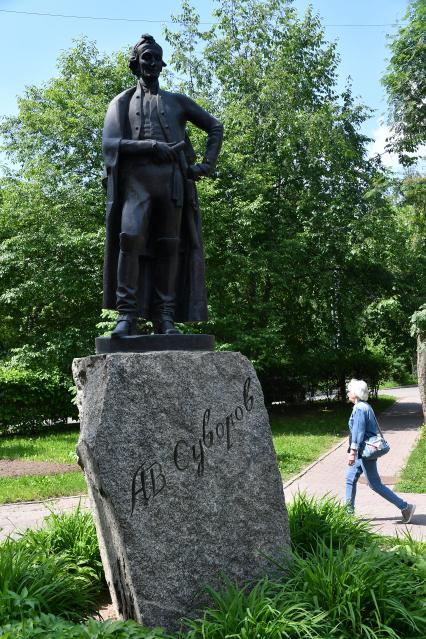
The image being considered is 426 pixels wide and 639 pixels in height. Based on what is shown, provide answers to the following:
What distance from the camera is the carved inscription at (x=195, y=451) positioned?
391 cm

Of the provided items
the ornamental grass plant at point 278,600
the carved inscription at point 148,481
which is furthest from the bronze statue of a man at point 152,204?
the ornamental grass plant at point 278,600

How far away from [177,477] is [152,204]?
6.29 ft

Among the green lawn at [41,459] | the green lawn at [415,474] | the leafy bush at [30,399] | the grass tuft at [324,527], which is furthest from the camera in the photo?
the leafy bush at [30,399]

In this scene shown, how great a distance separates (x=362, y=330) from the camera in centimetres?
2103

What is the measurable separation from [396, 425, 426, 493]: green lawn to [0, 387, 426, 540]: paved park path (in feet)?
0.58

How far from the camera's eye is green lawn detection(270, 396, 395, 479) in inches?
483

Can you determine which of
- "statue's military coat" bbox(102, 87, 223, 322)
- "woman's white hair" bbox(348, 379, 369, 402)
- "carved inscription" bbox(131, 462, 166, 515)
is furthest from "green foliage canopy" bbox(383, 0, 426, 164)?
"carved inscription" bbox(131, 462, 166, 515)

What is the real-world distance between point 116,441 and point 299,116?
60.0 ft

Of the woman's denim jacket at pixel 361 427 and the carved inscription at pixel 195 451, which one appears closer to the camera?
the carved inscription at pixel 195 451

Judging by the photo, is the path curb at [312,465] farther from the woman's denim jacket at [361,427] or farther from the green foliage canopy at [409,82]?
the green foliage canopy at [409,82]

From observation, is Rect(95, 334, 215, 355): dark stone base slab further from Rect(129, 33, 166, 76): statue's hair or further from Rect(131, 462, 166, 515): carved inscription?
Rect(129, 33, 166, 76): statue's hair

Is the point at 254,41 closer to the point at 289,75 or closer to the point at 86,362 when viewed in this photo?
the point at 289,75

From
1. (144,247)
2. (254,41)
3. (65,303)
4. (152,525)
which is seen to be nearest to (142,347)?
(144,247)

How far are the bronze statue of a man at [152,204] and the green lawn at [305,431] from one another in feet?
21.3
